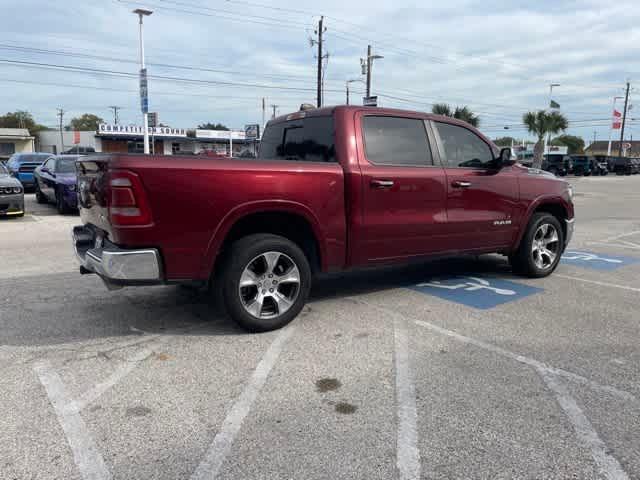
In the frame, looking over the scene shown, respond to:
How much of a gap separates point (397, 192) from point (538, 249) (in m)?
2.55

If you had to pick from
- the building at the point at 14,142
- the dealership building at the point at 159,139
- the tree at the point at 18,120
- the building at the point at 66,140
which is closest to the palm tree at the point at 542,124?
the dealership building at the point at 159,139

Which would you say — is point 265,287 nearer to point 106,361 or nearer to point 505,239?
point 106,361

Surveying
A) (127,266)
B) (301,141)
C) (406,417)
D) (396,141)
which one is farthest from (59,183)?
(406,417)

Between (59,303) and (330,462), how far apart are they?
3.80 meters

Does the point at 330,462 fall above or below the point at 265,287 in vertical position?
below

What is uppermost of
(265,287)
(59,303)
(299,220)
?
(299,220)

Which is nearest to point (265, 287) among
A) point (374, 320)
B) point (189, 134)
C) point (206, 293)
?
point (374, 320)

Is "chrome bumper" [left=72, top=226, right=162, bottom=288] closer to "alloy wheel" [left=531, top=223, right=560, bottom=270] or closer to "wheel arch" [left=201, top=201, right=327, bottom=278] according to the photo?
"wheel arch" [left=201, top=201, right=327, bottom=278]

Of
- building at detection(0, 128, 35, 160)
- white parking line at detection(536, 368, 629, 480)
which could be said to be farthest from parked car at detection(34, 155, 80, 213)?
building at detection(0, 128, 35, 160)

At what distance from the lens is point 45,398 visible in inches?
124

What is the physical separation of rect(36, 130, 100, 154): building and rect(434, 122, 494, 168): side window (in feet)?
192

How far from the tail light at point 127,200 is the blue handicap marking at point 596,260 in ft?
20.3

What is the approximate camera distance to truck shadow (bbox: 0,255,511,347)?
14.2ft

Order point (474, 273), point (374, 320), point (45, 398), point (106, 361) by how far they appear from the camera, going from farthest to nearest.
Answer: point (474, 273) < point (374, 320) < point (106, 361) < point (45, 398)
